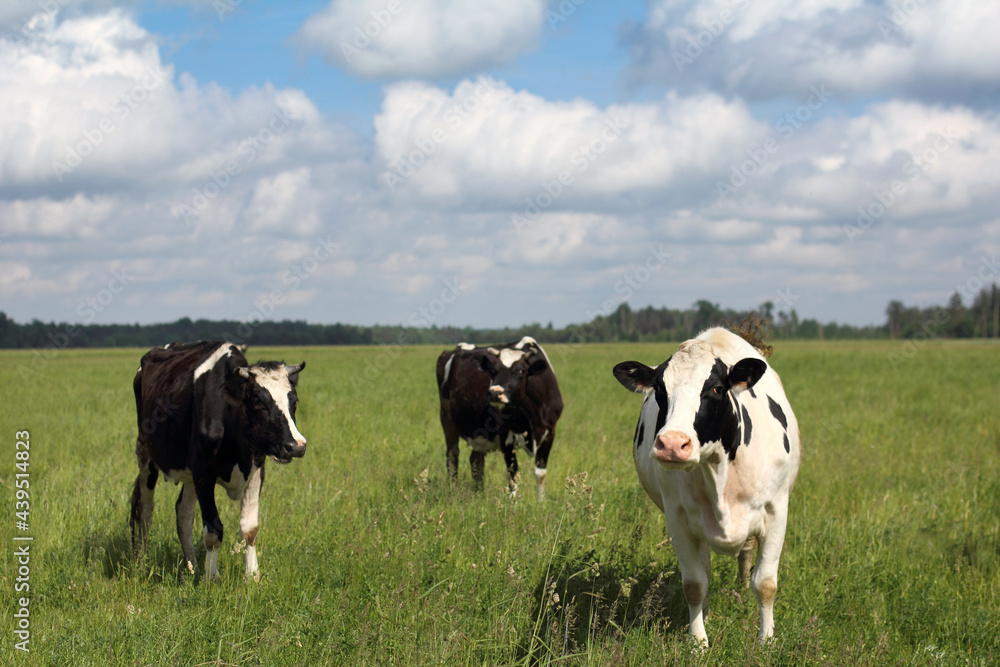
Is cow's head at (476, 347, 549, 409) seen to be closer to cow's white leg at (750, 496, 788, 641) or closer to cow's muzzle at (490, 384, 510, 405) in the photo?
cow's muzzle at (490, 384, 510, 405)

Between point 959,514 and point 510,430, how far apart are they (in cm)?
516

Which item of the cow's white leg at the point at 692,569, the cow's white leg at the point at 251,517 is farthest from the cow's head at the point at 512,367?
the cow's white leg at the point at 692,569

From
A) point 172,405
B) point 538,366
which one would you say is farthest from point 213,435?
point 538,366

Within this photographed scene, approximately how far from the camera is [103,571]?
18.8 ft

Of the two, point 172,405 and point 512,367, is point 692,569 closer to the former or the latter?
point 172,405

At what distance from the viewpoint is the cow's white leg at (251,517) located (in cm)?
556

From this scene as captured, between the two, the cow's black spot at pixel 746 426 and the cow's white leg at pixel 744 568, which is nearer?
the cow's black spot at pixel 746 426

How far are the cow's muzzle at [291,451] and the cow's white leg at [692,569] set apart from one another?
8.56ft

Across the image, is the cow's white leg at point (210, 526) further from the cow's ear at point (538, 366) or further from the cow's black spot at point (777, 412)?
the cow's ear at point (538, 366)

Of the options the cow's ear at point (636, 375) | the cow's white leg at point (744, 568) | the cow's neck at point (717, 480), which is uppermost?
the cow's ear at point (636, 375)

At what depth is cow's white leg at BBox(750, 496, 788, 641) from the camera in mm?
4781

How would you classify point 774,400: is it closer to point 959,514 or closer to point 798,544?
point 798,544

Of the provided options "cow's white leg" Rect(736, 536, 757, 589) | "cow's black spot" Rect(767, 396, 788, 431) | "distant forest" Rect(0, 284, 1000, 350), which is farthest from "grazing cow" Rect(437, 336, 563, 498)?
"distant forest" Rect(0, 284, 1000, 350)

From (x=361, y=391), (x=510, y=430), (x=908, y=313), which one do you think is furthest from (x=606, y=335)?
(x=510, y=430)
